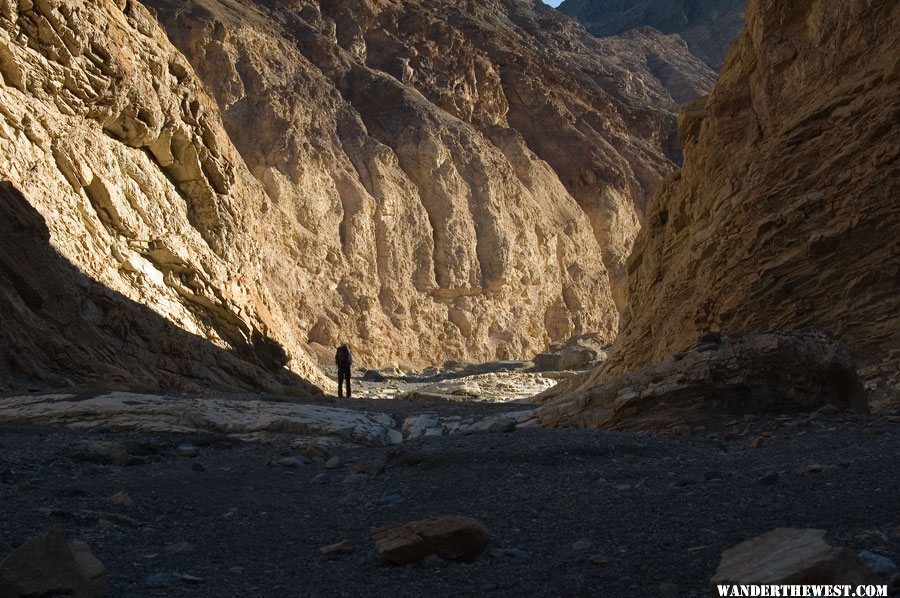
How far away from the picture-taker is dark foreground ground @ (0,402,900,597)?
2.91 meters

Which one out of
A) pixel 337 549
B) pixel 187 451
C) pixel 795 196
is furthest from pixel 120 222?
pixel 337 549

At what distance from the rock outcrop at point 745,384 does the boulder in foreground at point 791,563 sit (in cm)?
449

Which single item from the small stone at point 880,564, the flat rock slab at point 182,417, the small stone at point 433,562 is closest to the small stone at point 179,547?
the small stone at point 433,562

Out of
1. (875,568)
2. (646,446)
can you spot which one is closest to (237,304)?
(646,446)

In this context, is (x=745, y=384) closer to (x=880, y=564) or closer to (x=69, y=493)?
(x=880, y=564)

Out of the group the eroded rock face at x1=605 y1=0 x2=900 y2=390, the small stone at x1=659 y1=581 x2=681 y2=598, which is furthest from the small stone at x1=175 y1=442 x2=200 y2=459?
the eroded rock face at x1=605 y1=0 x2=900 y2=390

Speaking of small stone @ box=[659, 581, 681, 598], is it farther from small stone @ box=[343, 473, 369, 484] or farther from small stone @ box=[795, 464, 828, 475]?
small stone @ box=[343, 473, 369, 484]

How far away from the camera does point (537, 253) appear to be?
38719 mm

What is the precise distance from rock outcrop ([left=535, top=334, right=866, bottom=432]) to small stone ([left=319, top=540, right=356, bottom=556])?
4473 mm

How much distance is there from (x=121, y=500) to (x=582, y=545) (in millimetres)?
2481

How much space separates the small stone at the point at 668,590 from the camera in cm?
258

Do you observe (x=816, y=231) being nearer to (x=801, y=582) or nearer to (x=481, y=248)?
(x=801, y=582)

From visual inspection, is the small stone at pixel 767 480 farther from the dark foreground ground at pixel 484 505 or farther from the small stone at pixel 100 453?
Result: the small stone at pixel 100 453

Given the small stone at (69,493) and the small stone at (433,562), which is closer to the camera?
the small stone at (433,562)
